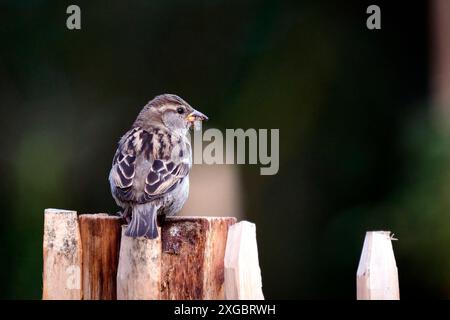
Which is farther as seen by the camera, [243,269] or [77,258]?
[77,258]

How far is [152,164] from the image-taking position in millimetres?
4887

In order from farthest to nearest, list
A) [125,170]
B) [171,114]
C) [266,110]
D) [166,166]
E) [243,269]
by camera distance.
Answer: [266,110]
[171,114]
[166,166]
[125,170]
[243,269]

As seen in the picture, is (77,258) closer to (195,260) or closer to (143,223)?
(143,223)

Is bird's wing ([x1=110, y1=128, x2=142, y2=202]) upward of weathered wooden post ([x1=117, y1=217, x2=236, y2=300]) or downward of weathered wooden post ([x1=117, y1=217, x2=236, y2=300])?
upward

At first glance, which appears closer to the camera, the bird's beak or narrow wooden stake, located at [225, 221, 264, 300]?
narrow wooden stake, located at [225, 221, 264, 300]

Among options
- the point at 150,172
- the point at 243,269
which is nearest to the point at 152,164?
the point at 150,172

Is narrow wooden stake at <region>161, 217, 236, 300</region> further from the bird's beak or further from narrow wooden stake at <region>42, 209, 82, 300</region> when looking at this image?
the bird's beak

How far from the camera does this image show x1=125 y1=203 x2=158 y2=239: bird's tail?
3.88 metres

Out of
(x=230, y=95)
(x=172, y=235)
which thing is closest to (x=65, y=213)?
(x=172, y=235)

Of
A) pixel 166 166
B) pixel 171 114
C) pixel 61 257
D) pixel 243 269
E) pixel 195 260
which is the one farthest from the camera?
pixel 171 114

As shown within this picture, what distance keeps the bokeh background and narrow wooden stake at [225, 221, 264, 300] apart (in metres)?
4.59

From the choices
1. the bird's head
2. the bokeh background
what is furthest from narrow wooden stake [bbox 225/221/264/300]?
the bokeh background

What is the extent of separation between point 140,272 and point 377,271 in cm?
88

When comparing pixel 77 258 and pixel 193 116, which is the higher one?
pixel 193 116
